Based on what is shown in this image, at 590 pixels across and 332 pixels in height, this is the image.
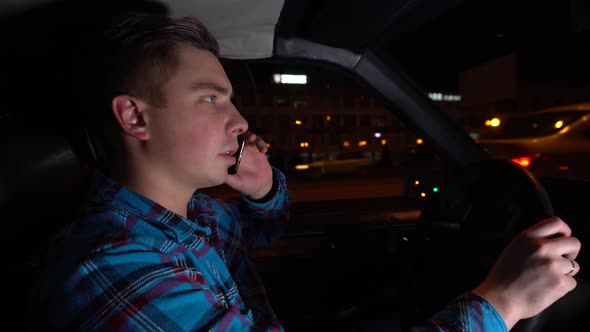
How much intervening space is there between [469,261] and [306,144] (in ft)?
30.5

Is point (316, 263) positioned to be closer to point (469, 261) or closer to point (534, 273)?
point (469, 261)

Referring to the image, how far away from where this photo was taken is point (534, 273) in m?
0.97

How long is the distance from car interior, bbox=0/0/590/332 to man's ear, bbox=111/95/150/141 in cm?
24

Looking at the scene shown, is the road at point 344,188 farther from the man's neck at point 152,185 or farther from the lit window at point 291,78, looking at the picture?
the man's neck at point 152,185

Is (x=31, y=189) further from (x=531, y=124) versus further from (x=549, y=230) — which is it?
(x=531, y=124)

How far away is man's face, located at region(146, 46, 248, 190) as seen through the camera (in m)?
1.06

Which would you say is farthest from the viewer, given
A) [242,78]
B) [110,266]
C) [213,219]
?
[242,78]

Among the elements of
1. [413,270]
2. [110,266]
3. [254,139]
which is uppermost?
[254,139]

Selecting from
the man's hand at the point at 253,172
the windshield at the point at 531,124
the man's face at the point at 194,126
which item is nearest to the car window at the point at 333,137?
the windshield at the point at 531,124

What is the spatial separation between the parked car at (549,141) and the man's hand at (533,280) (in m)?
3.63

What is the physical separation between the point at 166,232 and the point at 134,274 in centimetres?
20

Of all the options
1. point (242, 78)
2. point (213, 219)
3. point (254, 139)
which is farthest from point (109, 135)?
point (242, 78)

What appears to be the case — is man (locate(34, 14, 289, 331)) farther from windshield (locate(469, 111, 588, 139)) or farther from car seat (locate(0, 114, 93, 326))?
windshield (locate(469, 111, 588, 139))

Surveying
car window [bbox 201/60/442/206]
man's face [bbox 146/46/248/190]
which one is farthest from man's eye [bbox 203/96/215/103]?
car window [bbox 201/60/442/206]
